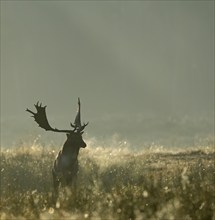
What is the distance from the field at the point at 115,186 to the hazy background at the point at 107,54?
7472cm

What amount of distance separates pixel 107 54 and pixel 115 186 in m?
103

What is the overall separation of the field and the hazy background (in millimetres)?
74718

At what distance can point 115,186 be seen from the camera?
36.6 ft

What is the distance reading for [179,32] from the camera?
360 feet

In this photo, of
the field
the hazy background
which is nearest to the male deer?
the field

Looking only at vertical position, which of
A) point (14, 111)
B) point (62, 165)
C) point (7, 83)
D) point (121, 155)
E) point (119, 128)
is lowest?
point (62, 165)

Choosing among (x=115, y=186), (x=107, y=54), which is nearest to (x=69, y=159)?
(x=115, y=186)

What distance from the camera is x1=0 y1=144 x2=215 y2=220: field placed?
834cm

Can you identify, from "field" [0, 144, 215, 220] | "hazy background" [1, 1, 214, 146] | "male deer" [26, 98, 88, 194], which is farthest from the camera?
"hazy background" [1, 1, 214, 146]

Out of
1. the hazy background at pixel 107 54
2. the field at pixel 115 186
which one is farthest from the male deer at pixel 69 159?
the hazy background at pixel 107 54

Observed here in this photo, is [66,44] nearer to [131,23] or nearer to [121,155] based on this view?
[131,23]

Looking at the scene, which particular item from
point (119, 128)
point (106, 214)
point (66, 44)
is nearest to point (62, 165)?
point (106, 214)

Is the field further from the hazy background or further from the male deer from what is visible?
the hazy background

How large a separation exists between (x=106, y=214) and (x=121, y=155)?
13.9 meters
